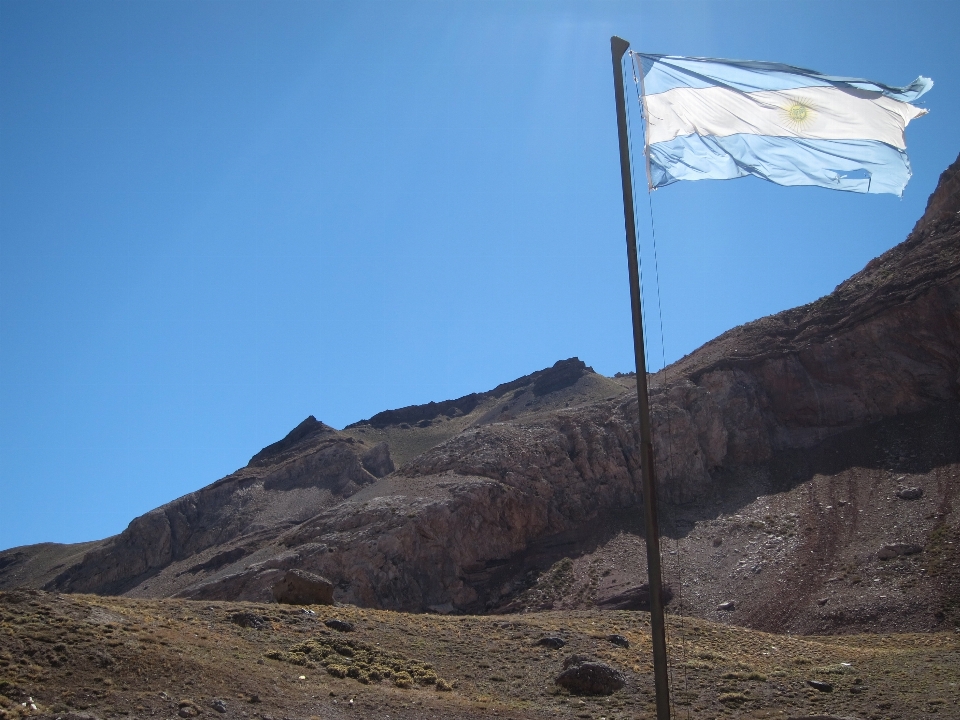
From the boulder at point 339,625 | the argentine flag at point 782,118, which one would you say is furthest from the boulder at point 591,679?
the argentine flag at point 782,118

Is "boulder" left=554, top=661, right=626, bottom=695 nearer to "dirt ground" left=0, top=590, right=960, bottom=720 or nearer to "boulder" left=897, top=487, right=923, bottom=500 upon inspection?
"dirt ground" left=0, top=590, right=960, bottom=720

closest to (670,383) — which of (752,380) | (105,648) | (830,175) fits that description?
(752,380)

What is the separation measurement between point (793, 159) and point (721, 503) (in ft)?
172

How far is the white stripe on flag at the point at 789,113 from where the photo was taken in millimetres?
11430

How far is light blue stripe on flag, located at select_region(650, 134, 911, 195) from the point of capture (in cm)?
1131

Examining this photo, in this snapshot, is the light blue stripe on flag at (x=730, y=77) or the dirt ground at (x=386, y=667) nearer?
the light blue stripe on flag at (x=730, y=77)

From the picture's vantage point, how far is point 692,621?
37281mm

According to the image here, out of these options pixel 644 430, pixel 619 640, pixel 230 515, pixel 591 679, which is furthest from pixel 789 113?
pixel 230 515

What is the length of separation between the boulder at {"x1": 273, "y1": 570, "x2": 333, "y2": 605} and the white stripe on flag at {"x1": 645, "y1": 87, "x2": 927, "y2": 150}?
94.2ft

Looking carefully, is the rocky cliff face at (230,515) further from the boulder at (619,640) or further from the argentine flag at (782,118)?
the argentine flag at (782,118)

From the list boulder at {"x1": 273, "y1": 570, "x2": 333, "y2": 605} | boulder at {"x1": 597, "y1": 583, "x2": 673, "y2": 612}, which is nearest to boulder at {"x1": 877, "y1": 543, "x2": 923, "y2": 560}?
boulder at {"x1": 597, "y1": 583, "x2": 673, "y2": 612}

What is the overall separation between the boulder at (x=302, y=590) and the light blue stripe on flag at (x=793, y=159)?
2861cm

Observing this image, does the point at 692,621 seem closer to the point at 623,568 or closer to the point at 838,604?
the point at 838,604

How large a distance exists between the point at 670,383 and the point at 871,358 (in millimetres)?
15194
